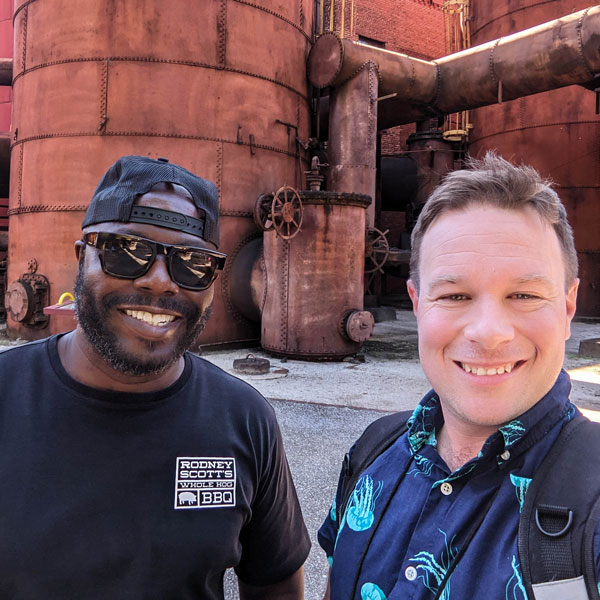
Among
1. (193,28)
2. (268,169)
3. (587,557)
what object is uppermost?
(193,28)

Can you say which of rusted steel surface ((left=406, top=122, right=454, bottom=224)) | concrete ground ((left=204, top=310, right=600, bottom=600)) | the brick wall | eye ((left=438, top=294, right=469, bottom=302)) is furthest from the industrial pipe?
eye ((left=438, top=294, right=469, bottom=302))

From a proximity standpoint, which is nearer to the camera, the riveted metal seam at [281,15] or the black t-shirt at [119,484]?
the black t-shirt at [119,484]

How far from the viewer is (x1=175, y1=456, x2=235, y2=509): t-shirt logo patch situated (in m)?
1.31

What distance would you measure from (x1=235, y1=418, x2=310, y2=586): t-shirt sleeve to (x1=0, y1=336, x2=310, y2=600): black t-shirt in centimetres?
1

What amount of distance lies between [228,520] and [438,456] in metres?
0.55

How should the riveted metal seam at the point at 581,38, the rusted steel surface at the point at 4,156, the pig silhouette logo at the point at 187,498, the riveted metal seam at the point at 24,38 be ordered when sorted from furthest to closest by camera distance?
the rusted steel surface at the point at 4,156
the riveted metal seam at the point at 24,38
the riveted metal seam at the point at 581,38
the pig silhouette logo at the point at 187,498

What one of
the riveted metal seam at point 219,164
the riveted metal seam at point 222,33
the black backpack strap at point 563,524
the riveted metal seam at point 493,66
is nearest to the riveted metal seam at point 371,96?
the riveted metal seam at point 493,66

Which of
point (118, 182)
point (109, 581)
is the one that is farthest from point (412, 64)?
point (109, 581)

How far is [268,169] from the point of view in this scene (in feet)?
29.8

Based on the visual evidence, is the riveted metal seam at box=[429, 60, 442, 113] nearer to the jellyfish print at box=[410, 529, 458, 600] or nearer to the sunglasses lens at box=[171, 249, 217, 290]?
the sunglasses lens at box=[171, 249, 217, 290]

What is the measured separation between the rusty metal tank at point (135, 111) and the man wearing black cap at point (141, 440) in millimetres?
6890

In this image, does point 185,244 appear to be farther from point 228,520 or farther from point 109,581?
point 109,581

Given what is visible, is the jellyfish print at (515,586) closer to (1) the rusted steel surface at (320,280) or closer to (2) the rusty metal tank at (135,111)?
(1) the rusted steel surface at (320,280)

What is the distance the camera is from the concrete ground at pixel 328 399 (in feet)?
10.6
